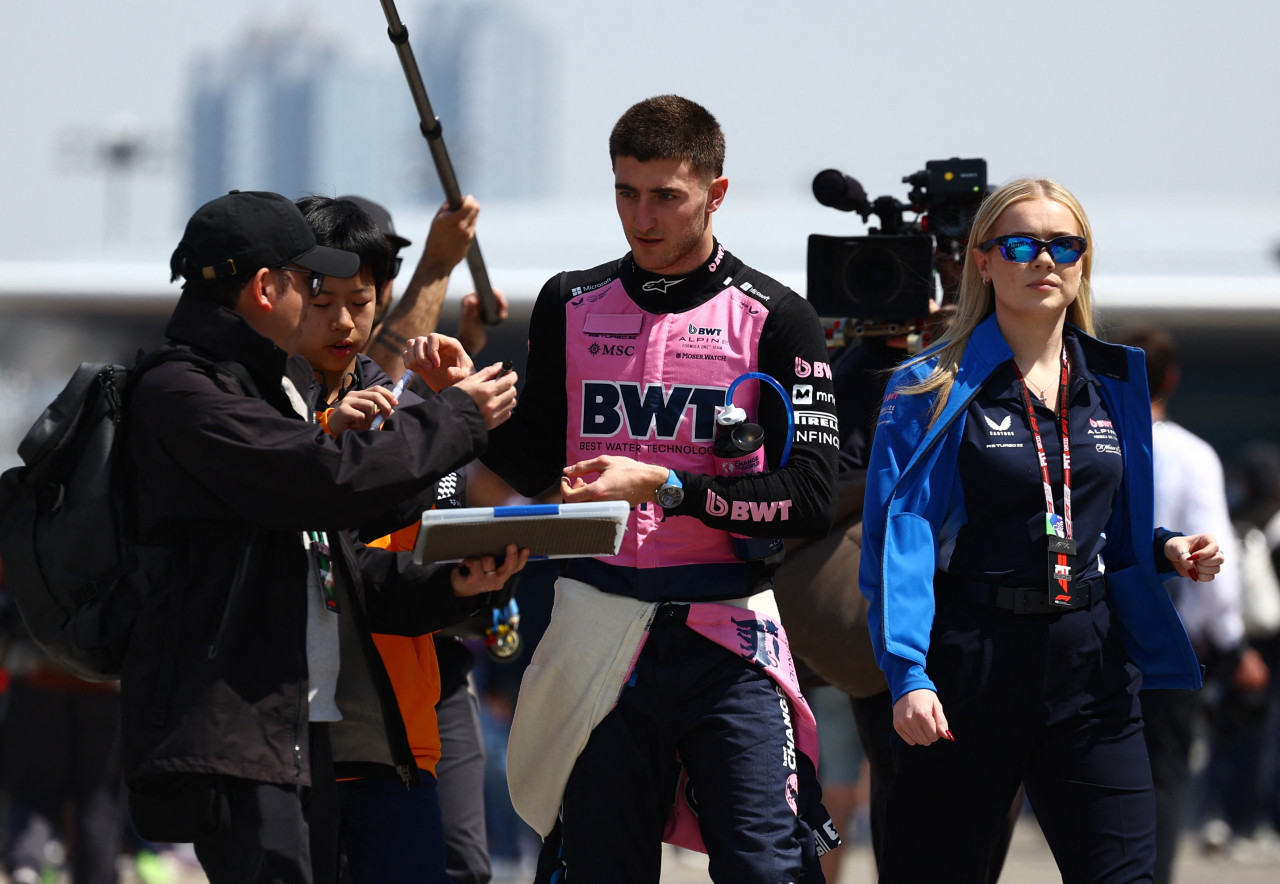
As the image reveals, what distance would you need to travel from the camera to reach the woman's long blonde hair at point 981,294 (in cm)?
357

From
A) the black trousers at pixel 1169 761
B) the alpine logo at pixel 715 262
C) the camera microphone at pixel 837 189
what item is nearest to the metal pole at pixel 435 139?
the camera microphone at pixel 837 189

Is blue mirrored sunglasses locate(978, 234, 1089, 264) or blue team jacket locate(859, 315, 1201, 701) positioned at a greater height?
blue mirrored sunglasses locate(978, 234, 1089, 264)

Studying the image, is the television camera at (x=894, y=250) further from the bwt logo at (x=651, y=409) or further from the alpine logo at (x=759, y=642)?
the alpine logo at (x=759, y=642)

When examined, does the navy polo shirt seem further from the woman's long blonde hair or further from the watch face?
the watch face

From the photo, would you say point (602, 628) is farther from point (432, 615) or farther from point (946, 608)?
point (946, 608)

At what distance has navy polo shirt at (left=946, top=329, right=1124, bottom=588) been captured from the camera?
11.3 ft

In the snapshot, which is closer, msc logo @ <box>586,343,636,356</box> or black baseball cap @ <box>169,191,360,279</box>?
black baseball cap @ <box>169,191,360,279</box>

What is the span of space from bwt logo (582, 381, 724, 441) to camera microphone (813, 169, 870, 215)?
126 centimetres

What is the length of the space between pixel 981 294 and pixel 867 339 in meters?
1.02

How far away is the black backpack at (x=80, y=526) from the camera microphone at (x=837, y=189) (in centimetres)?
201

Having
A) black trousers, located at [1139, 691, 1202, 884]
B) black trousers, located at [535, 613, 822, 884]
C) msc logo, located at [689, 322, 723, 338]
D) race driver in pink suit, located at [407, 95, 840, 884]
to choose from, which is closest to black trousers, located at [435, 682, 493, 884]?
race driver in pink suit, located at [407, 95, 840, 884]

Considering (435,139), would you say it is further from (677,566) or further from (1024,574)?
(1024,574)

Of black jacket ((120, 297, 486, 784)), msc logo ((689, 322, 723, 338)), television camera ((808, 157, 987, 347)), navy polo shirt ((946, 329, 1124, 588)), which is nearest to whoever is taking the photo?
black jacket ((120, 297, 486, 784))

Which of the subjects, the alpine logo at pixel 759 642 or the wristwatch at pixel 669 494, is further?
the alpine logo at pixel 759 642
